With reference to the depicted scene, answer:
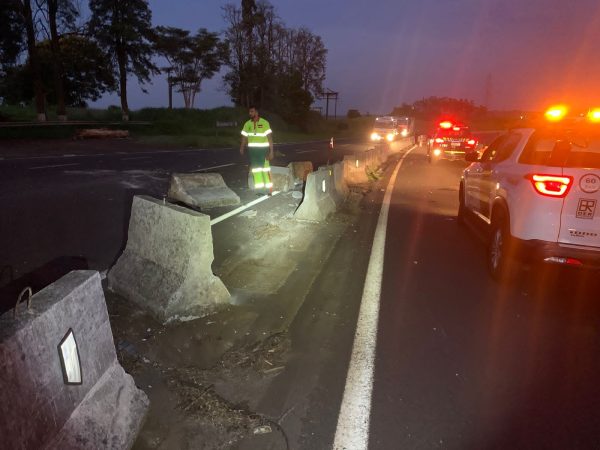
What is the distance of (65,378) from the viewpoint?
7.49 ft

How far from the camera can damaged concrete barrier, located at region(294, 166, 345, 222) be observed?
8.55 metres

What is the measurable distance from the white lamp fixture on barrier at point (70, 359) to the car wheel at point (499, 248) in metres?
4.56

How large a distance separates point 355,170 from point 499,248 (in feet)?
29.4

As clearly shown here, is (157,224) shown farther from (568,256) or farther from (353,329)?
(568,256)

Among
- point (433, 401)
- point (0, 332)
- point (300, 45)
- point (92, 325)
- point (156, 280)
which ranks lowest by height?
point (433, 401)

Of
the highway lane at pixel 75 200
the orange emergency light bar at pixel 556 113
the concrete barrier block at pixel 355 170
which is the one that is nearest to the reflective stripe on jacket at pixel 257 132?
the highway lane at pixel 75 200

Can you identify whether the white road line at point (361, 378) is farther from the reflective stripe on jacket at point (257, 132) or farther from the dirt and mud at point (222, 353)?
the reflective stripe on jacket at point (257, 132)

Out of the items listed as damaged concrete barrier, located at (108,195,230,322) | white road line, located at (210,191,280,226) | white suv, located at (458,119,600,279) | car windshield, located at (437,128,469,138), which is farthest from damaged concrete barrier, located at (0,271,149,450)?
car windshield, located at (437,128,469,138)

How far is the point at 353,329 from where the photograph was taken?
4.45 m

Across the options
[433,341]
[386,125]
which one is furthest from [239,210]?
[386,125]

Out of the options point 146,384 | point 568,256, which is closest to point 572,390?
point 568,256

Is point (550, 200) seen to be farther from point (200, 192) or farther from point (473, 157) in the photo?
point (200, 192)

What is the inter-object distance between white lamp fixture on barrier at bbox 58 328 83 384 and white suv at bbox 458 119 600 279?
4447 millimetres

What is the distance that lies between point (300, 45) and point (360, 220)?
7147cm
